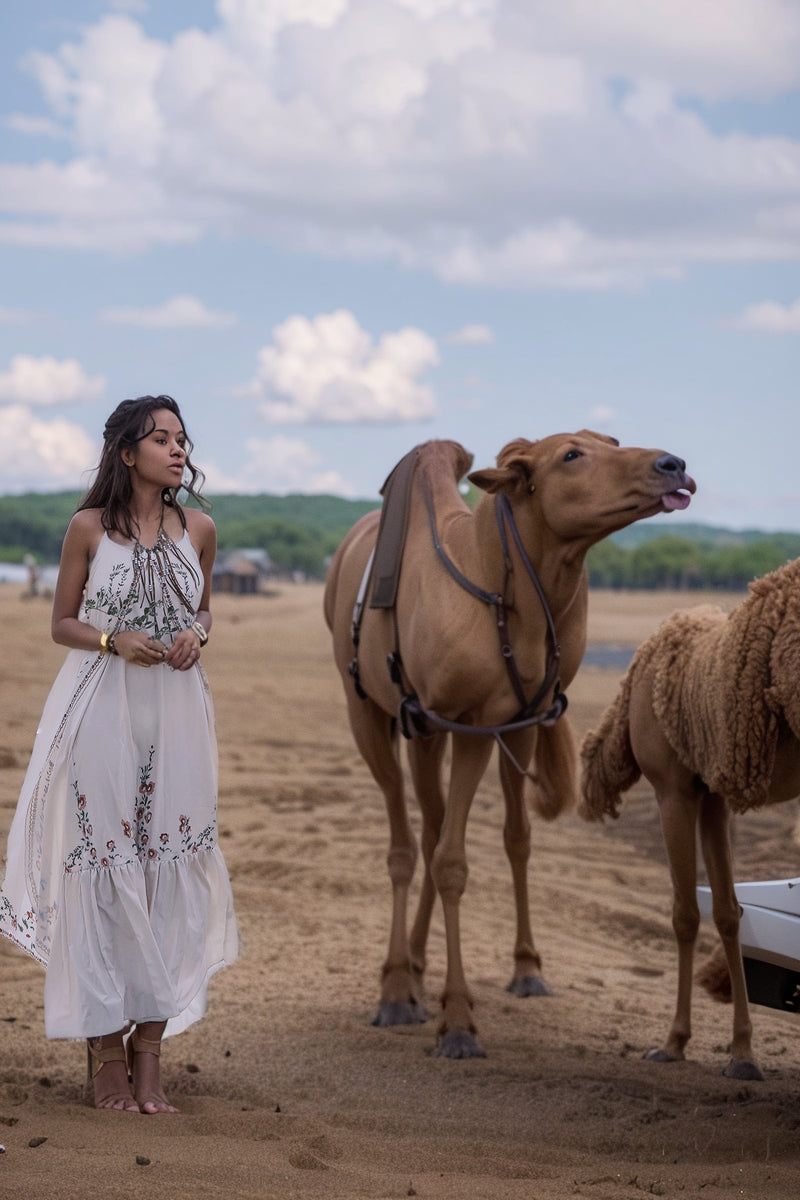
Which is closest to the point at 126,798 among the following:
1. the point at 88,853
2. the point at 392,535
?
the point at 88,853

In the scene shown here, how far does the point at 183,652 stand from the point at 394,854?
263 cm

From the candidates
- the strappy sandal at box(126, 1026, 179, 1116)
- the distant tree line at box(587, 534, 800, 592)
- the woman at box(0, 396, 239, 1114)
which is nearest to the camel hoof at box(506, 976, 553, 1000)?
the woman at box(0, 396, 239, 1114)

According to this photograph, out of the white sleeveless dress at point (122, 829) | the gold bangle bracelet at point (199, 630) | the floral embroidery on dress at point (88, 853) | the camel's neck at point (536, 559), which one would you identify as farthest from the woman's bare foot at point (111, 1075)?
the camel's neck at point (536, 559)

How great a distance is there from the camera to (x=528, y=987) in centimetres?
687

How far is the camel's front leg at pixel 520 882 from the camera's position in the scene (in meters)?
6.89

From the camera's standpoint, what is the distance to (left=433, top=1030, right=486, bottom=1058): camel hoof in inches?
225

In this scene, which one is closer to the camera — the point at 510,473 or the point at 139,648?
the point at 139,648

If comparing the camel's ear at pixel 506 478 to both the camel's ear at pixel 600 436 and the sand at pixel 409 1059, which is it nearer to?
the camel's ear at pixel 600 436

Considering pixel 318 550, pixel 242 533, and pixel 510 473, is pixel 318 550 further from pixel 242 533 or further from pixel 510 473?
pixel 510 473

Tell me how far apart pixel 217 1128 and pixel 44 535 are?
62750mm

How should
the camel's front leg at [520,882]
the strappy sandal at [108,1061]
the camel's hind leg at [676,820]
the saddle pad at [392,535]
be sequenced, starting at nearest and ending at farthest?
the strappy sandal at [108,1061] → the camel's hind leg at [676,820] → the saddle pad at [392,535] → the camel's front leg at [520,882]

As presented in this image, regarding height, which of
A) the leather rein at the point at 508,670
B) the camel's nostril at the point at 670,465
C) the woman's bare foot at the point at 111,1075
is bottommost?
the woman's bare foot at the point at 111,1075

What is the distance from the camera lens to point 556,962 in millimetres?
7527

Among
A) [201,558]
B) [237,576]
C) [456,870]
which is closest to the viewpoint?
[201,558]
